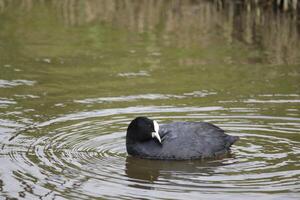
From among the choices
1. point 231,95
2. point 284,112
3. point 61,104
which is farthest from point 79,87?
point 284,112

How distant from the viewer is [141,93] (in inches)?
455

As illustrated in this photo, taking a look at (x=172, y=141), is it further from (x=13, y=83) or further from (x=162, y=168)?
(x=13, y=83)

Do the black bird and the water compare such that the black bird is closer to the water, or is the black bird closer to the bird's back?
the bird's back

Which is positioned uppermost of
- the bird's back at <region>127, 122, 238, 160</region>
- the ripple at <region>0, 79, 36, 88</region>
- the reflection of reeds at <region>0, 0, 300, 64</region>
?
the reflection of reeds at <region>0, 0, 300, 64</region>

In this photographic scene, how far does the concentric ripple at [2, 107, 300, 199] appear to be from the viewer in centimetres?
766

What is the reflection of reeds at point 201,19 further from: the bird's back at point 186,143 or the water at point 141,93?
the bird's back at point 186,143

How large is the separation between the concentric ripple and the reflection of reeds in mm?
4810

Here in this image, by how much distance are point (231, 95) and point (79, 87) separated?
2.28 meters

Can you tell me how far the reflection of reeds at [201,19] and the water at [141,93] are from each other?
38mm

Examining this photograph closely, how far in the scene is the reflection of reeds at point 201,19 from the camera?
15820 millimetres

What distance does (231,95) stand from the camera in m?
11.4

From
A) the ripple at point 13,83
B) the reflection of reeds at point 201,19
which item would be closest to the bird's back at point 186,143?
the ripple at point 13,83

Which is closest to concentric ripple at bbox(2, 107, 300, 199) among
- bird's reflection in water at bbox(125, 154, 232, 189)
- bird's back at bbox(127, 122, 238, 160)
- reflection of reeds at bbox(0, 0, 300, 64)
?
bird's reflection in water at bbox(125, 154, 232, 189)

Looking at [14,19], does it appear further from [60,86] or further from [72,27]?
[60,86]
